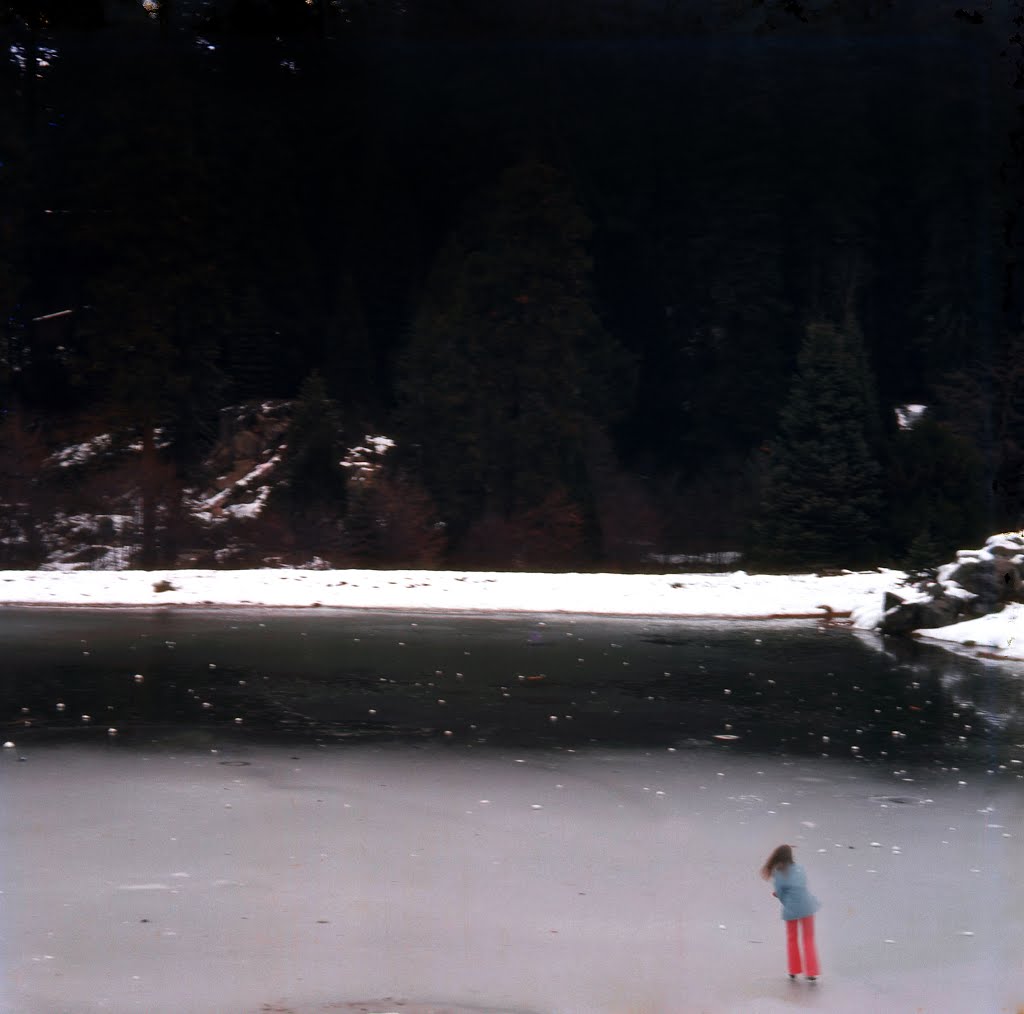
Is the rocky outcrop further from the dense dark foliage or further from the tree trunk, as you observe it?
the tree trunk

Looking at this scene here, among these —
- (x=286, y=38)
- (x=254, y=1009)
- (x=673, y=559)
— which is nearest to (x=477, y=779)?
(x=254, y=1009)

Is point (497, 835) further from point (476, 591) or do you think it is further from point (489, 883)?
point (476, 591)

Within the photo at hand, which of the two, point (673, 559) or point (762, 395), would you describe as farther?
point (762, 395)

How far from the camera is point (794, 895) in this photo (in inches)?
260

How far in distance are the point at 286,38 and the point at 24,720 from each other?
4122 centimetres

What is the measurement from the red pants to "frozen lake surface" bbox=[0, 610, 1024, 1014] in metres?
0.11

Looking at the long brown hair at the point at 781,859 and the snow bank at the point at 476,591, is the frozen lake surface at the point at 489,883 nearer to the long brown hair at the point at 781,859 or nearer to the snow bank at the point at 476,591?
the long brown hair at the point at 781,859

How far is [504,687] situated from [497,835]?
6237 mm

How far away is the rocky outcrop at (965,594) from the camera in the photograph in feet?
68.5

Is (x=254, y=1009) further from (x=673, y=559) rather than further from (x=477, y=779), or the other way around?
(x=673, y=559)

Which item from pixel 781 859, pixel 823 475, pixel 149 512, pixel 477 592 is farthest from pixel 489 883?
pixel 823 475

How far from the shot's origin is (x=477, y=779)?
1085 centimetres

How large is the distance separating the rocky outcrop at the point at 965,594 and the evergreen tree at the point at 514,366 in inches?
664

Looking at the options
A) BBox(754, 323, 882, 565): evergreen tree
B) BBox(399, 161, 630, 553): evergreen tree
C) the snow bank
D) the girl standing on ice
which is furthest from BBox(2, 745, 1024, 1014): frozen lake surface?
BBox(399, 161, 630, 553): evergreen tree
